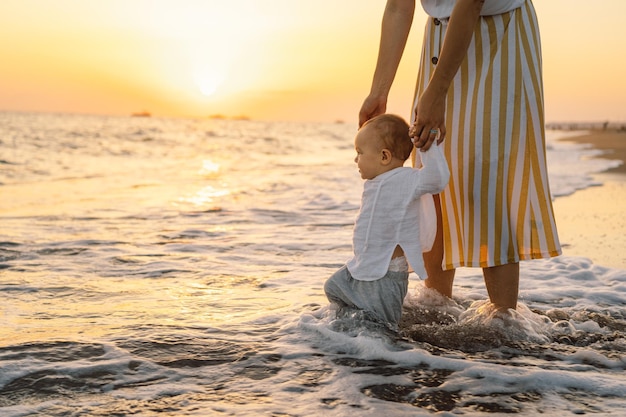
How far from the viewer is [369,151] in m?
2.98

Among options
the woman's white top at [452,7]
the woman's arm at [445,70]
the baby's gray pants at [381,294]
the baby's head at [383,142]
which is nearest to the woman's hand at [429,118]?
the woman's arm at [445,70]

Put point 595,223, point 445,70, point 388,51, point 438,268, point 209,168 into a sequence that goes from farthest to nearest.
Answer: point 209,168 → point 595,223 → point 438,268 → point 388,51 → point 445,70

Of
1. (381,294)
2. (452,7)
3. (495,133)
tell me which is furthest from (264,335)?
(452,7)

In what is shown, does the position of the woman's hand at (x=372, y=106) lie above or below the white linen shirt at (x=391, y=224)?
above

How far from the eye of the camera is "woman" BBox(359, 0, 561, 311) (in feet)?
9.45

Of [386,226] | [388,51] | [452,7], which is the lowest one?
[386,226]

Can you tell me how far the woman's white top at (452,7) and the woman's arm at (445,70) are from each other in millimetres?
65

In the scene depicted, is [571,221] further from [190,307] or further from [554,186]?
[190,307]

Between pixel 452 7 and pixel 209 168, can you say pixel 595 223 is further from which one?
pixel 209 168

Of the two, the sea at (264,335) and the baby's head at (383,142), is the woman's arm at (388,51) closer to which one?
the baby's head at (383,142)

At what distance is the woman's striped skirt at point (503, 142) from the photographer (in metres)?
2.91

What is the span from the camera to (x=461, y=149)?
2.98 meters

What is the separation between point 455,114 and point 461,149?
0.51ft

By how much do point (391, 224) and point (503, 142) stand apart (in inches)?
22.8
